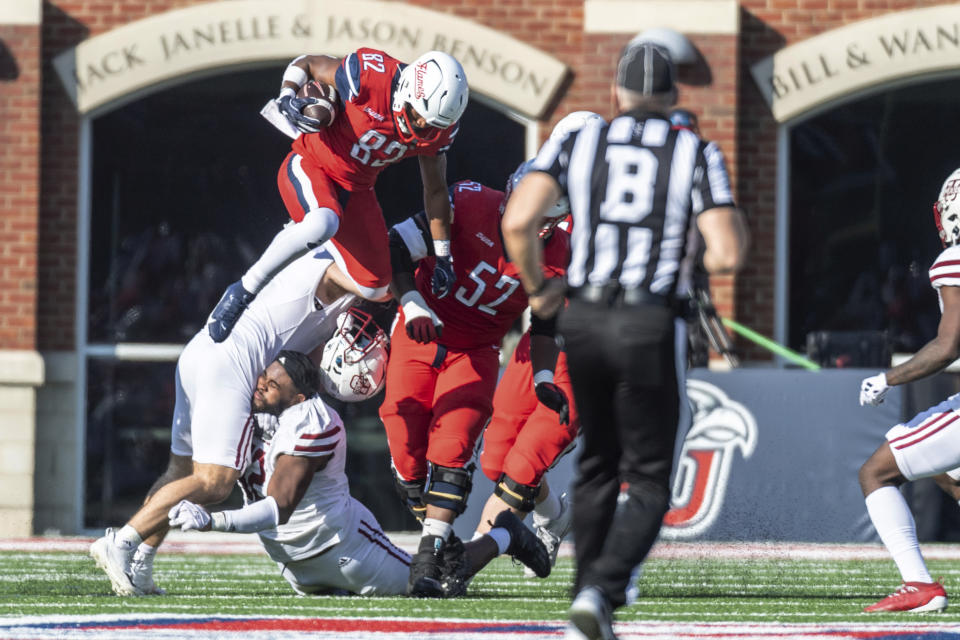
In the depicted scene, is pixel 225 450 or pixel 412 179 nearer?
pixel 225 450

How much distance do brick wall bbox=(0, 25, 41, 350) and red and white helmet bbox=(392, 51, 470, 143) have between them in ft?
18.7

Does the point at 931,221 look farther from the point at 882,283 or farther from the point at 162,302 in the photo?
the point at 162,302

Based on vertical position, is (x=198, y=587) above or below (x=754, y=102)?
below

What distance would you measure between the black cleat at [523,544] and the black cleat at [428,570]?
0.94ft

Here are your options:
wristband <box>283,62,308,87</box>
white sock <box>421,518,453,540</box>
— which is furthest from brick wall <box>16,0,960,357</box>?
white sock <box>421,518,453,540</box>

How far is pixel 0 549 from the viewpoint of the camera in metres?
9.65

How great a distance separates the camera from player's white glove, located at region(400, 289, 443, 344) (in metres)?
6.70

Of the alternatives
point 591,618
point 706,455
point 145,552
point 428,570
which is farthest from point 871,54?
point 591,618

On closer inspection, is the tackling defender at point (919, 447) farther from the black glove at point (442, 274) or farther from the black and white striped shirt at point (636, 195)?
the black glove at point (442, 274)

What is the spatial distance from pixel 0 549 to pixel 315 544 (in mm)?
4220

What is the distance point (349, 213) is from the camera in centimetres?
718

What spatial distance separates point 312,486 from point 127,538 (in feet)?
2.31

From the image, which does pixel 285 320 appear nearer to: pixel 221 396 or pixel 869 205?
pixel 221 396

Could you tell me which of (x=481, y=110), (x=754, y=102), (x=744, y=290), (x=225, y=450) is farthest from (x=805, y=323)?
(x=225, y=450)
